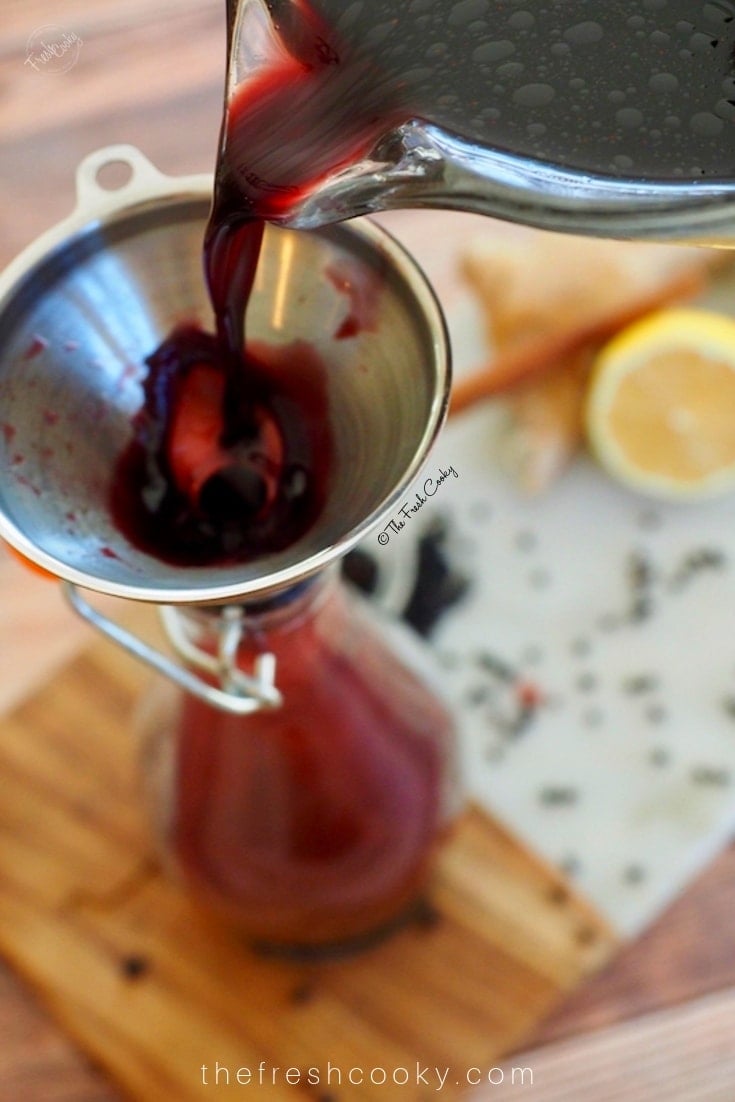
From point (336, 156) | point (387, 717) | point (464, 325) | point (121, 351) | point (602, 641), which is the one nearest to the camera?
point (336, 156)

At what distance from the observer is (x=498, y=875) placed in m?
0.74

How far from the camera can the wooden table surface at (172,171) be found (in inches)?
27.9

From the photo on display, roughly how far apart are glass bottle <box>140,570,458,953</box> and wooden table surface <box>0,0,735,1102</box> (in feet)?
0.46

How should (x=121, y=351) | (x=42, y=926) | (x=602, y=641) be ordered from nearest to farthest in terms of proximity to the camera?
(x=121, y=351) < (x=42, y=926) < (x=602, y=641)

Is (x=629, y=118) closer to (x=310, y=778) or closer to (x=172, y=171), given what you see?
(x=310, y=778)

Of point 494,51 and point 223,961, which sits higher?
point 494,51

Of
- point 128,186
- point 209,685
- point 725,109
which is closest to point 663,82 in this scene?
point 725,109

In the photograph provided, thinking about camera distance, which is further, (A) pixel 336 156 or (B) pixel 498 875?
(B) pixel 498 875

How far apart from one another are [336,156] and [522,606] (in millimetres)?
510

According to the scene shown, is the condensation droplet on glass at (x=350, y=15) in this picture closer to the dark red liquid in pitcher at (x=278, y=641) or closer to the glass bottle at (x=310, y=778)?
the dark red liquid in pitcher at (x=278, y=641)

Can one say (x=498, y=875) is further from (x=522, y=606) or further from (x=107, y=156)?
(x=107, y=156)

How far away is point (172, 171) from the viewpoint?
97 centimetres

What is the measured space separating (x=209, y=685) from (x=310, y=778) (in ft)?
0.24

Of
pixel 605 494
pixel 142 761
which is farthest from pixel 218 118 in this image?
pixel 142 761
